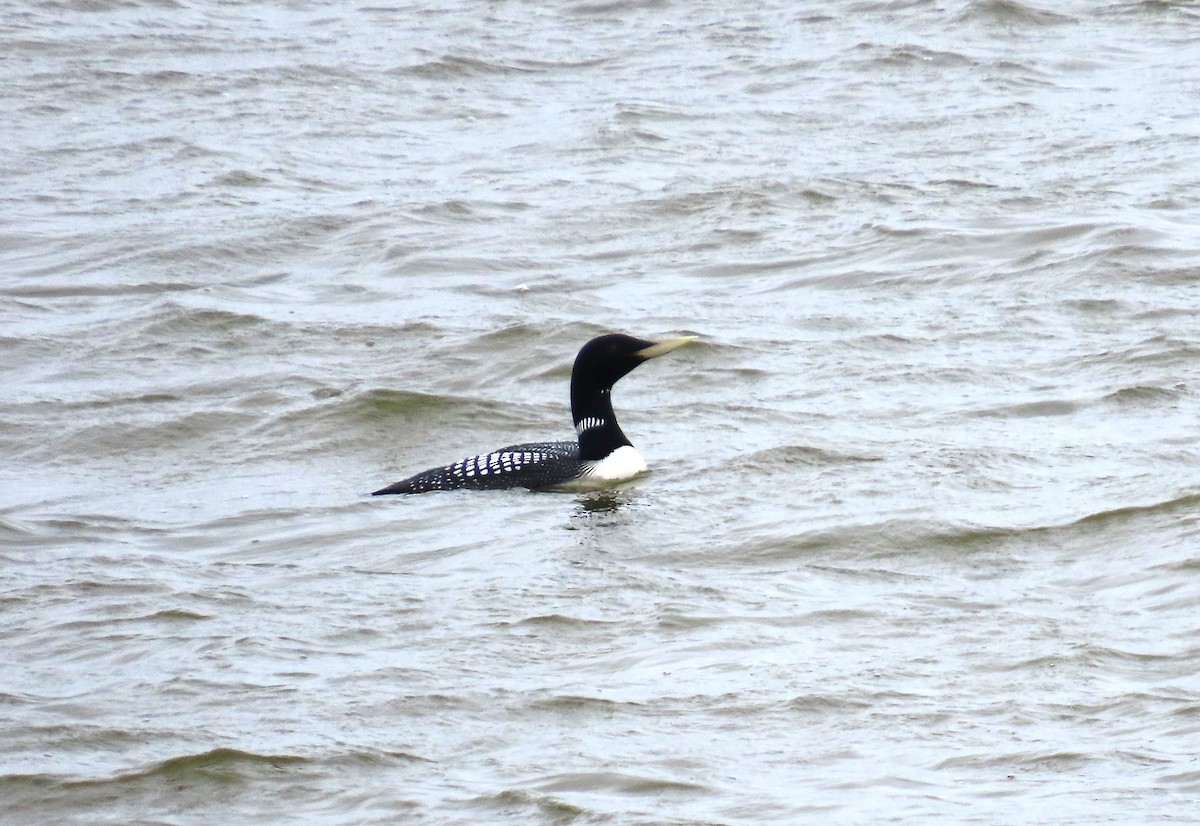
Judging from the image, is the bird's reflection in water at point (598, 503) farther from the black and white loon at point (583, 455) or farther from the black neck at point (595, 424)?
the black neck at point (595, 424)

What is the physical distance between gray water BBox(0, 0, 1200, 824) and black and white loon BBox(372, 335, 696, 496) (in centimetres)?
12

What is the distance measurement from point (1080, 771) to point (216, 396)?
21.1ft

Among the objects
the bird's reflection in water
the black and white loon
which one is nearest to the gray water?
the bird's reflection in water

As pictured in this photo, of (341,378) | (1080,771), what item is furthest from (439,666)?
(341,378)

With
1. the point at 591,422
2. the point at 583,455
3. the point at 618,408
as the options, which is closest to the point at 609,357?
the point at 591,422

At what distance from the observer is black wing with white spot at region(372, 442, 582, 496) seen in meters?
9.16

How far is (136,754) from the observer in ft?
20.1

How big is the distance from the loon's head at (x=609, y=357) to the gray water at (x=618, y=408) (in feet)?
1.70

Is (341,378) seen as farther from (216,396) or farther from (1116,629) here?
(1116,629)

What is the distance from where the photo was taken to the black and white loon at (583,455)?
30.1 feet

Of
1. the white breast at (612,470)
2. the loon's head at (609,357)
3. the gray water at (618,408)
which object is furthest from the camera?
the loon's head at (609,357)

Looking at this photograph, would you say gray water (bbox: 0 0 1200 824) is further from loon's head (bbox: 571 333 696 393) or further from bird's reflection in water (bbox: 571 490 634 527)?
loon's head (bbox: 571 333 696 393)

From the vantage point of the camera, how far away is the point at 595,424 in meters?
9.42

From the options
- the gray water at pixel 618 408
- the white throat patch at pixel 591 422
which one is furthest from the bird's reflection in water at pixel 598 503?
the white throat patch at pixel 591 422
